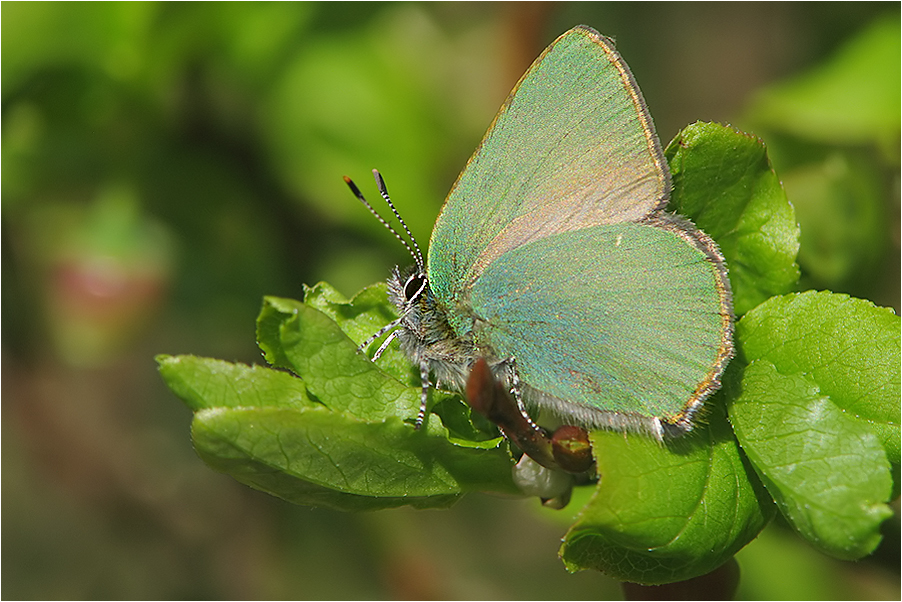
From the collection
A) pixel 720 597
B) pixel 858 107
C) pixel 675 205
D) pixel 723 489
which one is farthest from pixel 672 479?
pixel 858 107

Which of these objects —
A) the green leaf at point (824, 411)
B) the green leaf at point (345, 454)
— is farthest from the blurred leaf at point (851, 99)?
the green leaf at point (345, 454)

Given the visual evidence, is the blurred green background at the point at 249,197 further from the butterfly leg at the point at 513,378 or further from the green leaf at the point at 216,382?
the green leaf at the point at 216,382

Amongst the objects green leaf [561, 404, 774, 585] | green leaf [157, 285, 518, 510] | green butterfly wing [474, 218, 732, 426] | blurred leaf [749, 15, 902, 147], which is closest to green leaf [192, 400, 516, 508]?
green leaf [157, 285, 518, 510]

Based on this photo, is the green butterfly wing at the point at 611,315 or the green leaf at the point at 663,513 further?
the green butterfly wing at the point at 611,315

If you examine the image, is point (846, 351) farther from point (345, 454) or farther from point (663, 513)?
point (345, 454)

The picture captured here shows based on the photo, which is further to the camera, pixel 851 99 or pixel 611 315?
pixel 851 99

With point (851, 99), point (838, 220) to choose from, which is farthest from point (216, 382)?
point (851, 99)

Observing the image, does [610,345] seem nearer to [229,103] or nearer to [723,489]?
[723,489]
